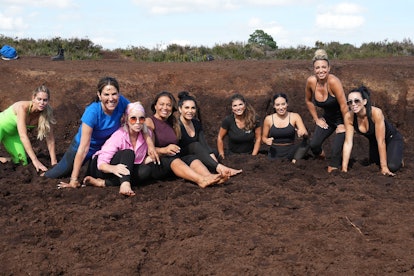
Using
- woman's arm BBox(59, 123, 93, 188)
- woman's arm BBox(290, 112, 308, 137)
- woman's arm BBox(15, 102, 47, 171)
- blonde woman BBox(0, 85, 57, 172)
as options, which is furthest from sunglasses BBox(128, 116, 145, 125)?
woman's arm BBox(290, 112, 308, 137)

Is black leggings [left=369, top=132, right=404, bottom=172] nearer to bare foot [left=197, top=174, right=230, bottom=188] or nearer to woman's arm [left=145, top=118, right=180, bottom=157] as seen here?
bare foot [left=197, top=174, right=230, bottom=188]

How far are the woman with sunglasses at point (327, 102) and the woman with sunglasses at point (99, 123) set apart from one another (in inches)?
103

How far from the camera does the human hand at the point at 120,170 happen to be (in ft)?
20.2

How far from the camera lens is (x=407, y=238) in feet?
15.5

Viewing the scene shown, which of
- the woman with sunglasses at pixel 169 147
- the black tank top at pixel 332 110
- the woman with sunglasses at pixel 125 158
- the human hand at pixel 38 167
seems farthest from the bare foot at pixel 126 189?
the black tank top at pixel 332 110

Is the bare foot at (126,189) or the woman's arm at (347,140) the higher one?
the woman's arm at (347,140)

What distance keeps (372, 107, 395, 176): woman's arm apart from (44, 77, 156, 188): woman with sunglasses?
2.85 m

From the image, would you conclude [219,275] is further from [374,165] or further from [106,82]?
[374,165]

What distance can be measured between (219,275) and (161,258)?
57 centimetres

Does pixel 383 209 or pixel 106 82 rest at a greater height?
pixel 106 82

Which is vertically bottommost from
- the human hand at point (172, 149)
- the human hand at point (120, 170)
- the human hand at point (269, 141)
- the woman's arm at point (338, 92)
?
the human hand at point (120, 170)

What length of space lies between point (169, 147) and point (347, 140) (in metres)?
2.35

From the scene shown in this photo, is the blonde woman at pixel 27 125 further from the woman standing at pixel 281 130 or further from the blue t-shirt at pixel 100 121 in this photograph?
the woman standing at pixel 281 130

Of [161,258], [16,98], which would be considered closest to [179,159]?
[161,258]
